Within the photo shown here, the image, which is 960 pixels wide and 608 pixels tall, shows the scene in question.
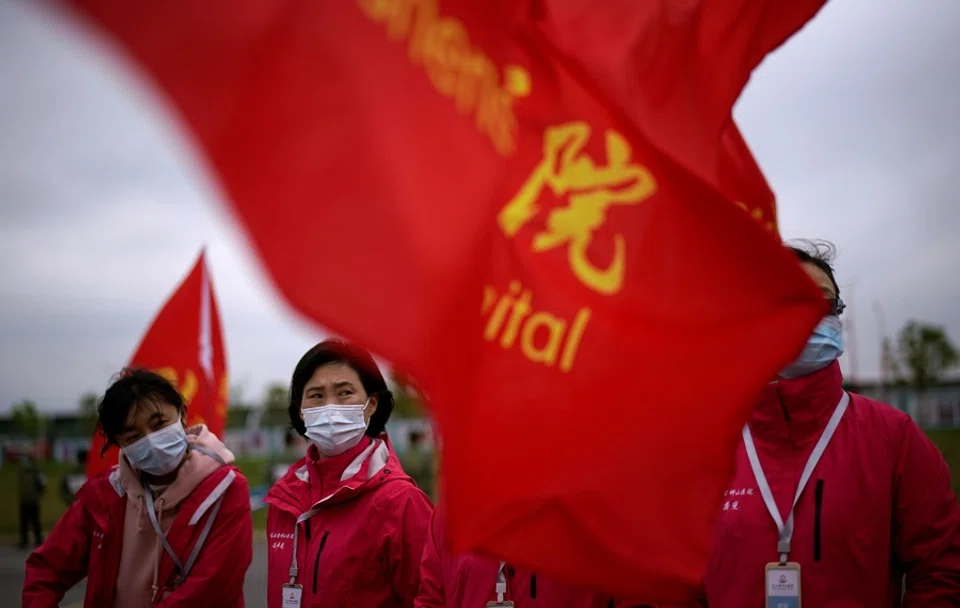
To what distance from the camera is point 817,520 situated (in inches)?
110

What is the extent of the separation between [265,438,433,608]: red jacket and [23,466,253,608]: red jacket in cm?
22

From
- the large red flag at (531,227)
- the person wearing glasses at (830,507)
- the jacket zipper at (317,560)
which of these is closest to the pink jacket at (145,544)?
the jacket zipper at (317,560)

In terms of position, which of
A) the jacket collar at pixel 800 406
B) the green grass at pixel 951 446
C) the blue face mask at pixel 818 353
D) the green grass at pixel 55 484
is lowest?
the green grass at pixel 55 484

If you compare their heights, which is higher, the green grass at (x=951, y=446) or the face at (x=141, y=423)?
the face at (x=141, y=423)

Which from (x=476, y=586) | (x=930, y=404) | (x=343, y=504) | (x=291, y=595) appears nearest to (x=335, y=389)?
(x=343, y=504)

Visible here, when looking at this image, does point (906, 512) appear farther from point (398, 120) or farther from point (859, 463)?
point (398, 120)

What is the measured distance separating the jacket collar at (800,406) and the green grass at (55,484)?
1401cm

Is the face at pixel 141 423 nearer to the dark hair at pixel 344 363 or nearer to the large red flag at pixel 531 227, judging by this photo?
the dark hair at pixel 344 363

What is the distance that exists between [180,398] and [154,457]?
1.05 ft

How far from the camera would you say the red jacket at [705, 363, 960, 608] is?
8.92 feet

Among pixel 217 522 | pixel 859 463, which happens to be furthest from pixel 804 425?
pixel 217 522

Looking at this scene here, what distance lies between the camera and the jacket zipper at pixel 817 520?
9.05 ft

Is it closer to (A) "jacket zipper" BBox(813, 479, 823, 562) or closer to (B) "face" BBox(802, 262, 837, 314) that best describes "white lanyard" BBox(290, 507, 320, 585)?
(A) "jacket zipper" BBox(813, 479, 823, 562)

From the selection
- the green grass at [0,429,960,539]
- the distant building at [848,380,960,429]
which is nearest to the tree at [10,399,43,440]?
the green grass at [0,429,960,539]
